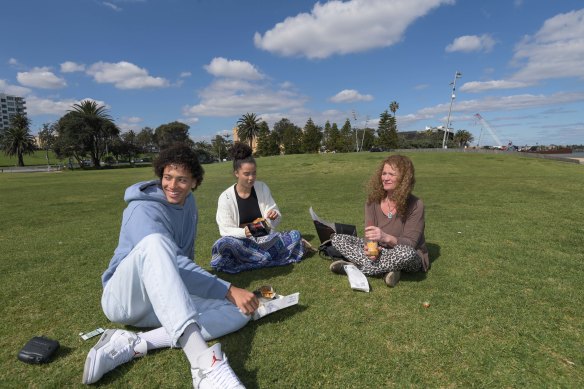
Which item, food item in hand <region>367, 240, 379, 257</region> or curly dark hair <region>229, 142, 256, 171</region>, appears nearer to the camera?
food item in hand <region>367, 240, 379, 257</region>

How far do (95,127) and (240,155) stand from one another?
74351 mm

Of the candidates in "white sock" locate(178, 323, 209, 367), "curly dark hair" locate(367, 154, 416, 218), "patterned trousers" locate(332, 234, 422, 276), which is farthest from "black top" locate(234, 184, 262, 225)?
"white sock" locate(178, 323, 209, 367)

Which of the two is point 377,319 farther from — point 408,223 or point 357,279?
point 408,223

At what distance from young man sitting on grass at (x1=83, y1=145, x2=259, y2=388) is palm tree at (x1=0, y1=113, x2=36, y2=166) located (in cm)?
8766

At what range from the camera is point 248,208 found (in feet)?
16.7

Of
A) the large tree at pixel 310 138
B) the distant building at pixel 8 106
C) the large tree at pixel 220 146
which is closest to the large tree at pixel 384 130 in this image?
the large tree at pixel 310 138

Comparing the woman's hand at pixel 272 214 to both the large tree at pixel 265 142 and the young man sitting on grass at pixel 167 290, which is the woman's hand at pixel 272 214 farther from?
the large tree at pixel 265 142

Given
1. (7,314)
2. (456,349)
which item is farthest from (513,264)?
(7,314)

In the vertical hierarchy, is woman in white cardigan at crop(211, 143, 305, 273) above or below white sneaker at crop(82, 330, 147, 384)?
above

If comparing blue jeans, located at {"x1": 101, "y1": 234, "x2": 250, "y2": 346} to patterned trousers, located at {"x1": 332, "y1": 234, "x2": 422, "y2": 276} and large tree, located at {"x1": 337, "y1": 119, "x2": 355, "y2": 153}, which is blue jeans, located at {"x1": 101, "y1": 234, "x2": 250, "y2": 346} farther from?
large tree, located at {"x1": 337, "y1": 119, "x2": 355, "y2": 153}

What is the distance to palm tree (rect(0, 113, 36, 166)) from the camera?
70062 millimetres

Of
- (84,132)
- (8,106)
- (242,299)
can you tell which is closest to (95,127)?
(84,132)

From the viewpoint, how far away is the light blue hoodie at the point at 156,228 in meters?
2.68

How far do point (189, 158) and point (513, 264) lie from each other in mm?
4707
